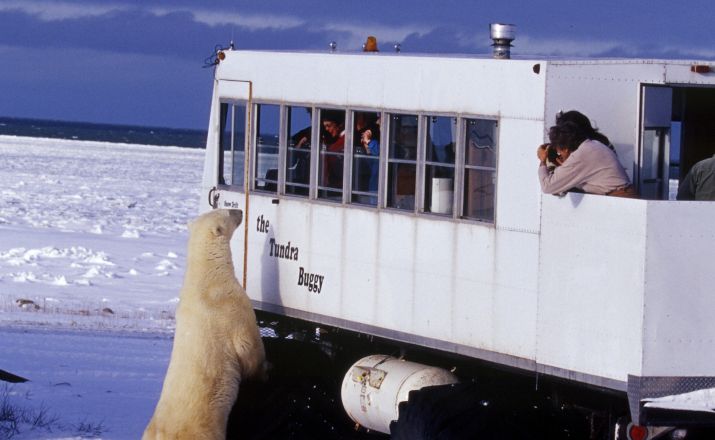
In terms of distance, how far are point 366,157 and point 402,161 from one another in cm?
44

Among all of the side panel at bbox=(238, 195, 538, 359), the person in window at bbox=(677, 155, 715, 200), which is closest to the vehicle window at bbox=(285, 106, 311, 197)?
the side panel at bbox=(238, 195, 538, 359)

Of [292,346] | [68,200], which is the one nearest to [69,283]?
[292,346]

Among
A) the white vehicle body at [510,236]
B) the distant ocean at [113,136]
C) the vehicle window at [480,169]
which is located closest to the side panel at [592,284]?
the white vehicle body at [510,236]

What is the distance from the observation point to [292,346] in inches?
389

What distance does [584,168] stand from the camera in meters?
7.12

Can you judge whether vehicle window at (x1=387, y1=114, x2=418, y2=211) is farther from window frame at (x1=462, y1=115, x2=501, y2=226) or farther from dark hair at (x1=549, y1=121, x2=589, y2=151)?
dark hair at (x1=549, y1=121, x2=589, y2=151)

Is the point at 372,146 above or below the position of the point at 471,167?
above

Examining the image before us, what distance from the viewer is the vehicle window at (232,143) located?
10.2 meters

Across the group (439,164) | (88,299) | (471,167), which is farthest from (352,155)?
(88,299)

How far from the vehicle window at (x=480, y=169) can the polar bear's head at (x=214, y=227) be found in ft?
6.01

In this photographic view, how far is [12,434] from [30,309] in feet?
24.7

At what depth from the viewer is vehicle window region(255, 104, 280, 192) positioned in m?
9.86

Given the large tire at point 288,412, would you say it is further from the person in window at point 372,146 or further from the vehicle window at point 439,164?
the vehicle window at point 439,164

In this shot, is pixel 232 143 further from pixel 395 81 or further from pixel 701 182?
pixel 701 182
